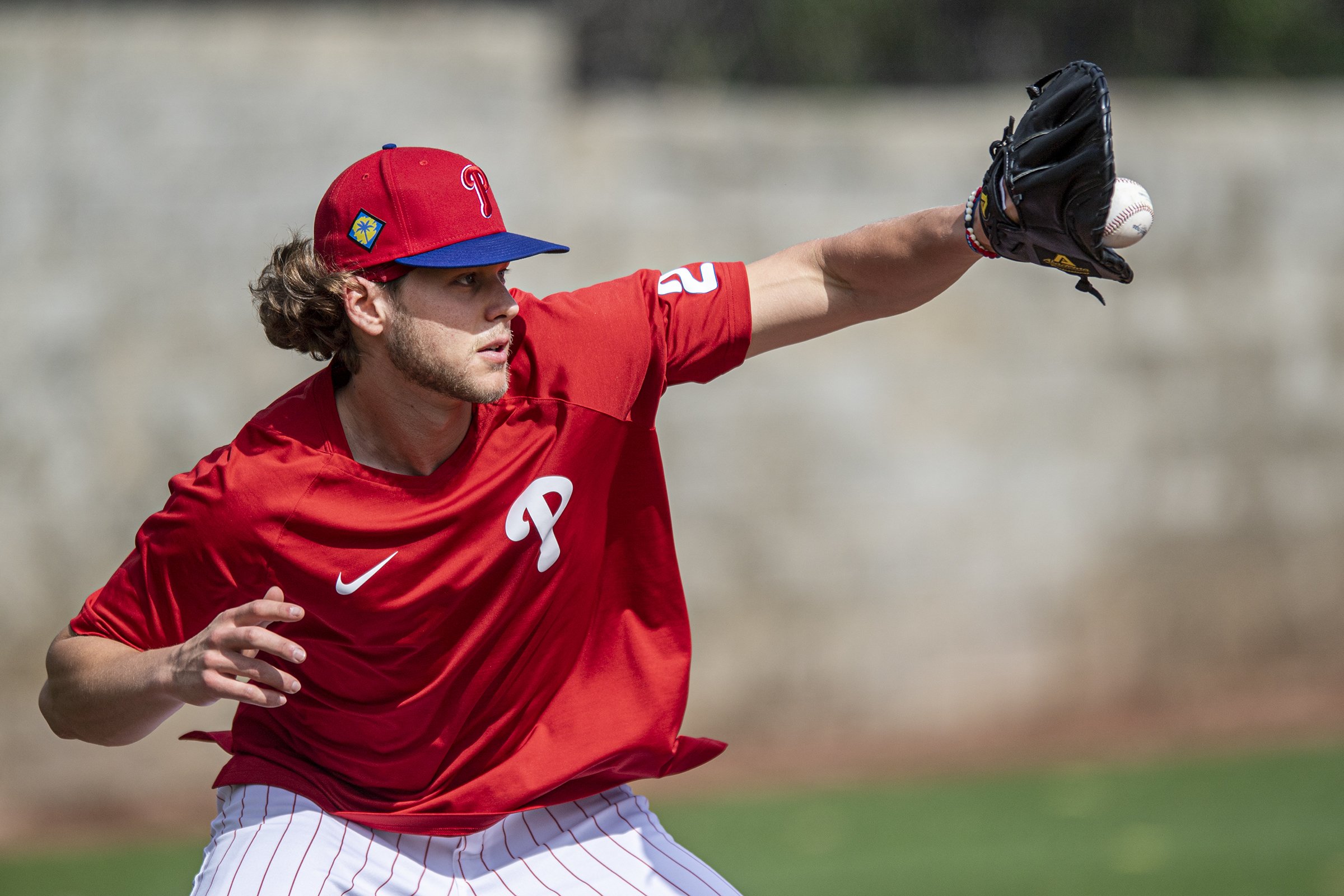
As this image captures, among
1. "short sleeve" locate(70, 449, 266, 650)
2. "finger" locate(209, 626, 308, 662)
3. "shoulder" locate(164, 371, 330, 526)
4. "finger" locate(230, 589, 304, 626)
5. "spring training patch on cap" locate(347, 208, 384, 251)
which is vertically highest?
"spring training patch on cap" locate(347, 208, 384, 251)

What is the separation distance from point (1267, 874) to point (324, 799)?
14.4 ft

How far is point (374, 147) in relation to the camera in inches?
289

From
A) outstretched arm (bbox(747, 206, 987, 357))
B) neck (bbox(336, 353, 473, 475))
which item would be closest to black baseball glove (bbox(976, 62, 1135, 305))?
outstretched arm (bbox(747, 206, 987, 357))

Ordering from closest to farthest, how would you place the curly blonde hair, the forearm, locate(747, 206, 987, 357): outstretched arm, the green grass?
the forearm
the curly blonde hair
locate(747, 206, 987, 357): outstretched arm
the green grass

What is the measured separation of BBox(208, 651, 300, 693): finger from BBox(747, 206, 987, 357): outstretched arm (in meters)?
1.45

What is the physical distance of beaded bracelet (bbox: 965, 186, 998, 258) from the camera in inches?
125

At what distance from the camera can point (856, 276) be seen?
339cm

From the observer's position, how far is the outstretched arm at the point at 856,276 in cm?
330

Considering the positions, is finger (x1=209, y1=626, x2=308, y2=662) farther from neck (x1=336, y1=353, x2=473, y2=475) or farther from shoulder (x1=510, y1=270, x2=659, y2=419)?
shoulder (x1=510, y1=270, x2=659, y2=419)

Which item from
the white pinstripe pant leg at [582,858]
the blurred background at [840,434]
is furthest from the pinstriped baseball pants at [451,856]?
the blurred background at [840,434]

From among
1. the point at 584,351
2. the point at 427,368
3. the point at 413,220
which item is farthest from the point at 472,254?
the point at 584,351

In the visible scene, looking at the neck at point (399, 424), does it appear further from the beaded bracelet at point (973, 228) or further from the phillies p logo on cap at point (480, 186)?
the beaded bracelet at point (973, 228)

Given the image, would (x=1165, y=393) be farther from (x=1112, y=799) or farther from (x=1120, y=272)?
(x=1120, y=272)

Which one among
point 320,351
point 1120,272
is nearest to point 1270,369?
point 1120,272
